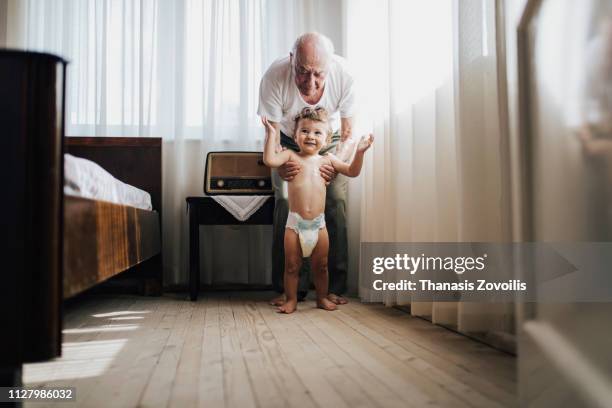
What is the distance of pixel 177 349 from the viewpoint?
1.26 meters

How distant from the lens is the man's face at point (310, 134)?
1896mm

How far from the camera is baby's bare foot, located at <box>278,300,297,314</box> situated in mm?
1841

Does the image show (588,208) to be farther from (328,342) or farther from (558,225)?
(328,342)

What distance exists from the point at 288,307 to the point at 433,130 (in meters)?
0.79

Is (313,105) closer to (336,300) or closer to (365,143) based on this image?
(365,143)

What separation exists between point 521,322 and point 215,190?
1820mm

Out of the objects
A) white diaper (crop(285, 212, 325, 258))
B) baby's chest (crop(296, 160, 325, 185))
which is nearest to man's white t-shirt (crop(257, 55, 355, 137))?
baby's chest (crop(296, 160, 325, 185))

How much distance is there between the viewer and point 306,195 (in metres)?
1.87

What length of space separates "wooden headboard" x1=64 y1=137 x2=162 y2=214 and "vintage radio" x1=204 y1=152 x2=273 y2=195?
0.27 meters

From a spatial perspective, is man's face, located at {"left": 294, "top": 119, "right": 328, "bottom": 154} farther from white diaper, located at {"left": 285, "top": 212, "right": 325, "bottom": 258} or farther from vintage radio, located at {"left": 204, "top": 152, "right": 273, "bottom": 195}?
vintage radio, located at {"left": 204, "top": 152, "right": 273, "bottom": 195}

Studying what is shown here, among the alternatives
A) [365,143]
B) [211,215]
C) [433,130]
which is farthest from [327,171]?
[211,215]

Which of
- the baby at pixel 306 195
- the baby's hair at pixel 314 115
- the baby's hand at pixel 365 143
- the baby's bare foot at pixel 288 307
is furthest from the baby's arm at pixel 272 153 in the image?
the baby's bare foot at pixel 288 307

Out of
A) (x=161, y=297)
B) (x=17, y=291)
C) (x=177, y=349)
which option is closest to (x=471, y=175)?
(x=177, y=349)

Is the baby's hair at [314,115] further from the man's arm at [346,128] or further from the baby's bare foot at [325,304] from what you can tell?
the baby's bare foot at [325,304]
